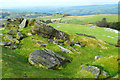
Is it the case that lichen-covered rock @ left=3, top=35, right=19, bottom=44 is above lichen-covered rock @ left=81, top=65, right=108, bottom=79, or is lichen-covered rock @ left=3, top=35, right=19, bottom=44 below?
above

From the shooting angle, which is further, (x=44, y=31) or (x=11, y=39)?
(x=44, y=31)

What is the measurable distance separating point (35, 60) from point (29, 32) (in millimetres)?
20000

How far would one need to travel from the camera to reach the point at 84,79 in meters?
17.7

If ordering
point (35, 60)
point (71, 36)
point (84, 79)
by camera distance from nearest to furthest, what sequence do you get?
1. point (84, 79)
2. point (35, 60)
3. point (71, 36)

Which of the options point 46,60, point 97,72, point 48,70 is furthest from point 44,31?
point 97,72

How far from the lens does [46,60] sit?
2239 centimetres

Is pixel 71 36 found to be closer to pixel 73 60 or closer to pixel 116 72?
pixel 73 60

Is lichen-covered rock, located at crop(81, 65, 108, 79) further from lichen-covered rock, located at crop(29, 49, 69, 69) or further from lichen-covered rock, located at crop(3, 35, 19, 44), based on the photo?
lichen-covered rock, located at crop(3, 35, 19, 44)

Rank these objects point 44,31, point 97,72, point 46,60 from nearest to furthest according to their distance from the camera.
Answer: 1. point 97,72
2. point 46,60
3. point 44,31

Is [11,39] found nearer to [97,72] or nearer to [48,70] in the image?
[48,70]

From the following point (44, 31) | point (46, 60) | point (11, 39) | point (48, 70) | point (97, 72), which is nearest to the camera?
point (97, 72)

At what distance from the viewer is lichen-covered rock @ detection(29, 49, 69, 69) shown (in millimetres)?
21375

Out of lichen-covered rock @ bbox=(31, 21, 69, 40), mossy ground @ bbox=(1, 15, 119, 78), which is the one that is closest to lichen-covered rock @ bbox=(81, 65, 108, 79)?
mossy ground @ bbox=(1, 15, 119, 78)

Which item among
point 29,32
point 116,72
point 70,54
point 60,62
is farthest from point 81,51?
point 29,32
